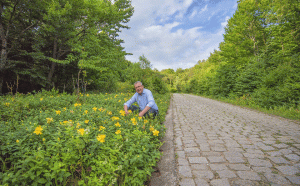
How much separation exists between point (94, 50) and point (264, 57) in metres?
13.3

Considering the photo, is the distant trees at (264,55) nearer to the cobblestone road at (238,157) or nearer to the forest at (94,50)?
the forest at (94,50)

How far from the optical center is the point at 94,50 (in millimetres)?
10977

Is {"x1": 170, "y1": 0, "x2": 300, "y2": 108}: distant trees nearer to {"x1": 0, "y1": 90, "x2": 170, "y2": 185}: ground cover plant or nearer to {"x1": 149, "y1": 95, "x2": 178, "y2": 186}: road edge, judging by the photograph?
{"x1": 149, "y1": 95, "x2": 178, "y2": 186}: road edge

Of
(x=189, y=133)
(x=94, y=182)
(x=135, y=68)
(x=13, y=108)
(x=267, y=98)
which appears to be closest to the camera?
(x=94, y=182)

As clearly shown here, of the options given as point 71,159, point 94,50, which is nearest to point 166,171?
point 71,159

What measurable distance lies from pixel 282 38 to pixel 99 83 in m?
15.6

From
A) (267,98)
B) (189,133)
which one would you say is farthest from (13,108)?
(267,98)

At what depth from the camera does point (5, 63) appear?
7.39 meters

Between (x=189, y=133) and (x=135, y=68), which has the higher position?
(x=135, y=68)

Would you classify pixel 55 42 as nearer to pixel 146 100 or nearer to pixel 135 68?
pixel 135 68

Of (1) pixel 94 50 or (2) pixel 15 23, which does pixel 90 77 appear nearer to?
(1) pixel 94 50

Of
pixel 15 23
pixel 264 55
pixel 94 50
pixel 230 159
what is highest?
pixel 15 23

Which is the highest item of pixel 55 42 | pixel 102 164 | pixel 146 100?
pixel 55 42

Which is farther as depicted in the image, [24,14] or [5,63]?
[24,14]
